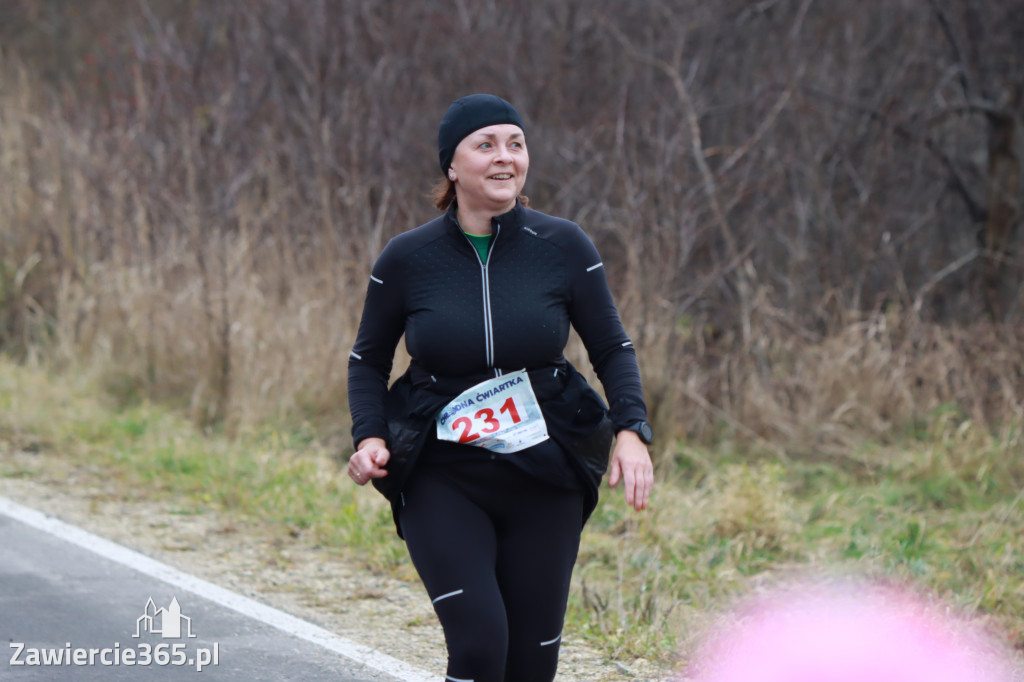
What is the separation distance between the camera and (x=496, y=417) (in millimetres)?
3162

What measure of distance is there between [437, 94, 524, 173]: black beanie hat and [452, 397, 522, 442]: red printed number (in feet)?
2.13

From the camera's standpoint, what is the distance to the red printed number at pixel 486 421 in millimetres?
3152

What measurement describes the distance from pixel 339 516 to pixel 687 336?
278 cm

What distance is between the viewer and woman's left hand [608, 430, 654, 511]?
3111mm

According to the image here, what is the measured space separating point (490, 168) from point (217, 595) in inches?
112

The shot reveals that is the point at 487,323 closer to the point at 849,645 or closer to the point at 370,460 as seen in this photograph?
the point at 370,460

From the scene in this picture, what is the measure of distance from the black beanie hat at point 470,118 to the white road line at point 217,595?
81.0 inches

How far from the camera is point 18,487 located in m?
7.08

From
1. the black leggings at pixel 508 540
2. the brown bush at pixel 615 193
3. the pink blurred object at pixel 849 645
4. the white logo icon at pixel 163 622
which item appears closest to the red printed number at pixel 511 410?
the black leggings at pixel 508 540

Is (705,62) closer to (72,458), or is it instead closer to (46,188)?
(46,188)

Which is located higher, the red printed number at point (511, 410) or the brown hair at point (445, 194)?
the brown hair at point (445, 194)
